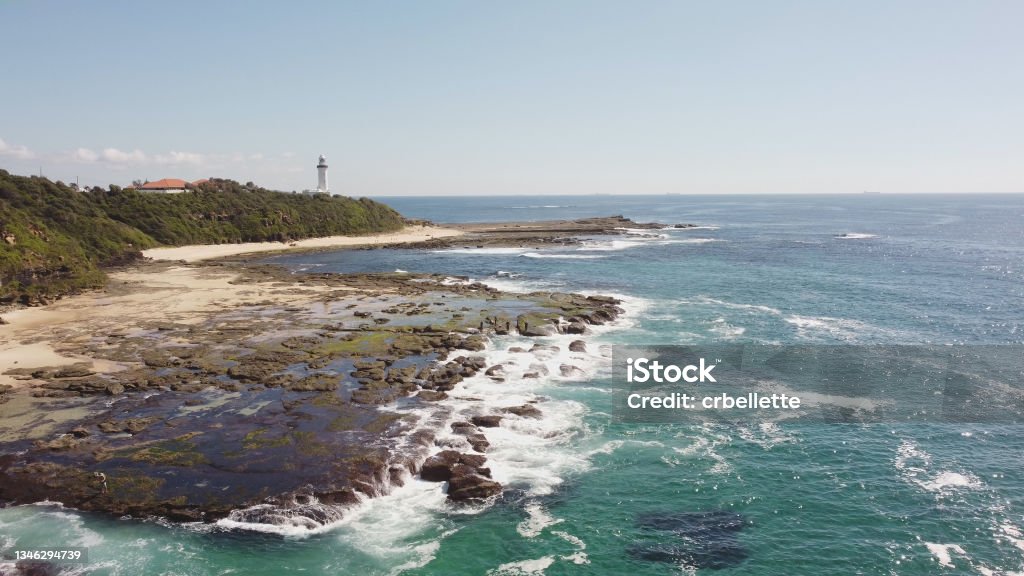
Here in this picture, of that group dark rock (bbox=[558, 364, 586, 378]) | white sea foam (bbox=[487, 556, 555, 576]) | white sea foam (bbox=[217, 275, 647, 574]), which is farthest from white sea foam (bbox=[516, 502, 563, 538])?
dark rock (bbox=[558, 364, 586, 378])

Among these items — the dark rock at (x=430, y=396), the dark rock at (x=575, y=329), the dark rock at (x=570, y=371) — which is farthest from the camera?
the dark rock at (x=575, y=329)

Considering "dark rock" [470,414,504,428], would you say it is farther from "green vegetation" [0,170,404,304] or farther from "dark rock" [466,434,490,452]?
"green vegetation" [0,170,404,304]

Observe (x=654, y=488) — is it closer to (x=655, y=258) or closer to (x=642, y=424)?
(x=642, y=424)

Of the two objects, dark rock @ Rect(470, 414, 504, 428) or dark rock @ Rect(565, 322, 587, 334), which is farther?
dark rock @ Rect(565, 322, 587, 334)

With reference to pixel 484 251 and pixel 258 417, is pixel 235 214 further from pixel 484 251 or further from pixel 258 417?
pixel 258 417

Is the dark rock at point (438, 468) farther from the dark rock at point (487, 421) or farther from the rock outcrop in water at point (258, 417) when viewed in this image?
the dark rock at point (487, 421)

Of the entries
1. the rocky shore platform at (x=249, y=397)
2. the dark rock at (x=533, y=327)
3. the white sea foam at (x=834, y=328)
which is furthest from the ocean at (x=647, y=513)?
the dark rock at (x=533, y=327)

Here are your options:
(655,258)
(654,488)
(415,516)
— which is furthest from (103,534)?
(655,258)
